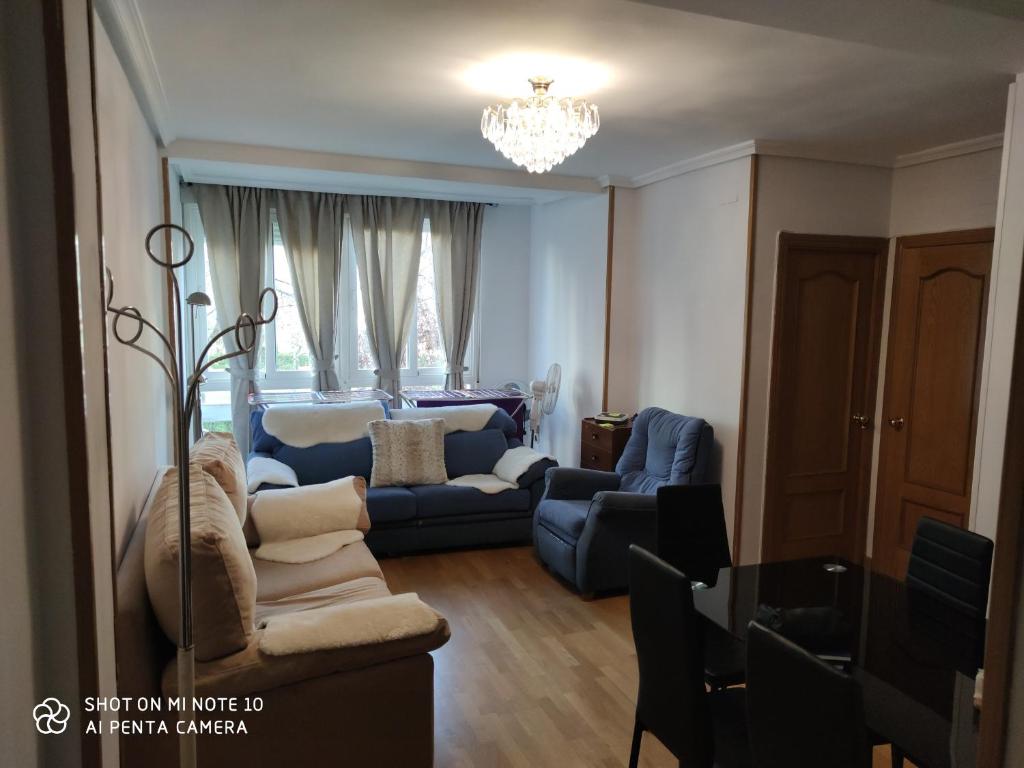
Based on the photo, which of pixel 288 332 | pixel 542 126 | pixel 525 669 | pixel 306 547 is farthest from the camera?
pixel 288 332

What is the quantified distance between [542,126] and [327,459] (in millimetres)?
2736

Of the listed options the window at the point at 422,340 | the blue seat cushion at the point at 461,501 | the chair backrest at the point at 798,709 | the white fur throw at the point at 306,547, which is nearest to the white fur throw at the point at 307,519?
the white fur throw at the point at 306,547

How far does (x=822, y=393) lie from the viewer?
4383 mm

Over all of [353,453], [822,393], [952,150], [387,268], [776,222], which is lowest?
[353,453]

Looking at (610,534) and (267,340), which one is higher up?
(267,340)

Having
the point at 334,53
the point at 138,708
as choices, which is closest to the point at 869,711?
the point at 138,708

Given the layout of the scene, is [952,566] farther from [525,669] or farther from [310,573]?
[310,573]

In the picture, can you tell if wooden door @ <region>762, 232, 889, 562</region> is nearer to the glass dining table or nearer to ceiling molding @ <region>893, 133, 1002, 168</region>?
ceiling molding @ <region>893, 133, 1002, 168</region>

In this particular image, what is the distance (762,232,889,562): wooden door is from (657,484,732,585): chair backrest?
4.91 feet

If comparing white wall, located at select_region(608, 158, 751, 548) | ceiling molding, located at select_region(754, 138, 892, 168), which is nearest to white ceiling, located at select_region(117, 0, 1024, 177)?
ceiling molding, located at select_region(754, 138, 892, 168)

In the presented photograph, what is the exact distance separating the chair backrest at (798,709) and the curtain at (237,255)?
492 cm

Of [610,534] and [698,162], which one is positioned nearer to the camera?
[610,534]

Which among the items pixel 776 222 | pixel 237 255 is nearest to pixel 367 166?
pixel 237 255

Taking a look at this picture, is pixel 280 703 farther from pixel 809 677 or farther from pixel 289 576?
pixel 809 677
